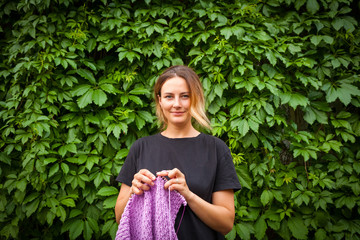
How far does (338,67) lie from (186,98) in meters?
→ 1.89

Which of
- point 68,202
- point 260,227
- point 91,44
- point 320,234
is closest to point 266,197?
point 260,227

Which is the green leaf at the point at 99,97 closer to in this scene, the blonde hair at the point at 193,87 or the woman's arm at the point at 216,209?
the blonde hair at the point at 193,87

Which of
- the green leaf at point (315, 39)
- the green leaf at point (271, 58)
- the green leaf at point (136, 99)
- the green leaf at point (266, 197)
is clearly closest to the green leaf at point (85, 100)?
the green leaf at point (136, 99)

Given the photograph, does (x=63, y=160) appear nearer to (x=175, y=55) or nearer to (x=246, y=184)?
(x=175, y=55)

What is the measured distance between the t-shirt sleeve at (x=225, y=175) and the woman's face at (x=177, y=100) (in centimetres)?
30

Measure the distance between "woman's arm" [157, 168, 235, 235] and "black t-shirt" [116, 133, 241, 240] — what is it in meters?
0.04

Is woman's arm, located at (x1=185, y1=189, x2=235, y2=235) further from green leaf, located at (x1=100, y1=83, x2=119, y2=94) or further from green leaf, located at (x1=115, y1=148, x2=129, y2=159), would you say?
green leaf, located at (x1=100, y1=83, x2=119, y2=94)

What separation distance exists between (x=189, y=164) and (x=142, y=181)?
286 mm

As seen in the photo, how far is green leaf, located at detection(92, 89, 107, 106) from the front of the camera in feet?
7.44

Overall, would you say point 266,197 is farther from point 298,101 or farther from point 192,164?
point 192,164

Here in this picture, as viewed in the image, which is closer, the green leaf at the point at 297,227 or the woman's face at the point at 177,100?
the woman's face at the point at 177,100

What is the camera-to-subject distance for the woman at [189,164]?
1.32 m

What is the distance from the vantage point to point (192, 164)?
1.41 metres

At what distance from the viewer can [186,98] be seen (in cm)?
147
